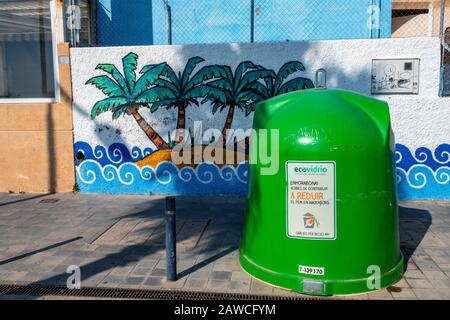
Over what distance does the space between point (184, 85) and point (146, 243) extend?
10.6ft

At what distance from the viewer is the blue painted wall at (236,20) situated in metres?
9.06

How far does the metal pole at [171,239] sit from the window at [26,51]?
4.96 m

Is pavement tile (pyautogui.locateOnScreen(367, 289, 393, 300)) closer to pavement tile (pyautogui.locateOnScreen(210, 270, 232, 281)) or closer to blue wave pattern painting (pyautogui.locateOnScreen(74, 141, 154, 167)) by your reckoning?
pavement tile (pyautogui.locateOnScreen(210, 270, 232, 281))

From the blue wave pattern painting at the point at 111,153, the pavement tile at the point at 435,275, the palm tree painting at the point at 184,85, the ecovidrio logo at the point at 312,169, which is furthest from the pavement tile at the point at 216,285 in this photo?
the blue wave pattern painting at the point at 111,153

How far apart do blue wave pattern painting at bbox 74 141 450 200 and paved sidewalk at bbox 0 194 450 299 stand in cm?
23

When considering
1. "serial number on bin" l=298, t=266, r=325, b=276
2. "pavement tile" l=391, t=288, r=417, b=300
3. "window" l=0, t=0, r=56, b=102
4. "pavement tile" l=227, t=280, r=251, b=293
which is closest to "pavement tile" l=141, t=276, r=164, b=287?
"pavement tile" l=227, t=280, r=251, b=293

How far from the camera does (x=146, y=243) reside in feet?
17.7

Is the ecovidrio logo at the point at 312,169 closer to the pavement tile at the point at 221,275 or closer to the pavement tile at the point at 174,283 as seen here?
the pavement tile at the point at 221,275

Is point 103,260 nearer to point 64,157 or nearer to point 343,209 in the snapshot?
point 343,209

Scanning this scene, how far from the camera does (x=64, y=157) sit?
26.1 feet

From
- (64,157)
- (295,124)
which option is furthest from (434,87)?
(64,157)

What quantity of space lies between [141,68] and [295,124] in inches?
174

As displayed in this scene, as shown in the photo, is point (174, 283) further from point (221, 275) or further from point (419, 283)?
point (419, 283)

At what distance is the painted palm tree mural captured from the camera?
7.42 m
